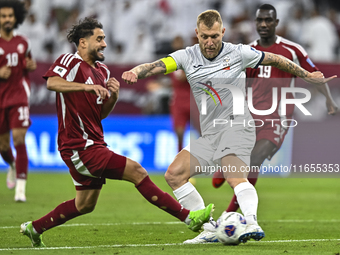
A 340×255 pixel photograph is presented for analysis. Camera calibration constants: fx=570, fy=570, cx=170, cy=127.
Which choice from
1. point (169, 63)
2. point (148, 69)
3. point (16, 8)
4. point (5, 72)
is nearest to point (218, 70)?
point (169, 63)

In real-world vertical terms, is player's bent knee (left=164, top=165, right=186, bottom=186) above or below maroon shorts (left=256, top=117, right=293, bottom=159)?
below

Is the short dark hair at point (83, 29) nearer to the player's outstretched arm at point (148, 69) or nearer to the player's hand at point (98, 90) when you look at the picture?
the player's outstretched arm at point (148, 69)

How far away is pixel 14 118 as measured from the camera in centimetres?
887

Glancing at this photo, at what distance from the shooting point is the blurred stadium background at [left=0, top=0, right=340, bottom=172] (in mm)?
12844

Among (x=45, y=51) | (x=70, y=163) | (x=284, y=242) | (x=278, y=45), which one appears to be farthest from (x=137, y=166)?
(x=45, y=51)

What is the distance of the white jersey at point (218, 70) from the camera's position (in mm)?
5566

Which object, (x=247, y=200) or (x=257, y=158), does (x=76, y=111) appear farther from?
(x=257, y=158)

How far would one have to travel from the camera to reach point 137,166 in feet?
17.5

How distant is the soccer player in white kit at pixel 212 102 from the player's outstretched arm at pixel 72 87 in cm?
54

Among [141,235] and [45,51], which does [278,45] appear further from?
[45,51]

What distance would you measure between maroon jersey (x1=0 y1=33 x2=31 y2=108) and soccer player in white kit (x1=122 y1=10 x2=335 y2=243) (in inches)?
164

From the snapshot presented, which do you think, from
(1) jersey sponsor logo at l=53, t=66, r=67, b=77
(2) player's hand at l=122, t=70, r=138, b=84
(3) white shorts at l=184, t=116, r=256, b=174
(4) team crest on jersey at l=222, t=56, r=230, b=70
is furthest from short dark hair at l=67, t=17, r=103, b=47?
(3) white shorts at l=184, t=116, r=256, b=174

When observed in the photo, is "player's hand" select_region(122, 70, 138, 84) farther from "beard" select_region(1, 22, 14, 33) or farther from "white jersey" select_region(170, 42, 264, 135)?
"beard" select_region(1, 22, 14, 33)

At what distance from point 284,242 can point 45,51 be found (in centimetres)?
1117
